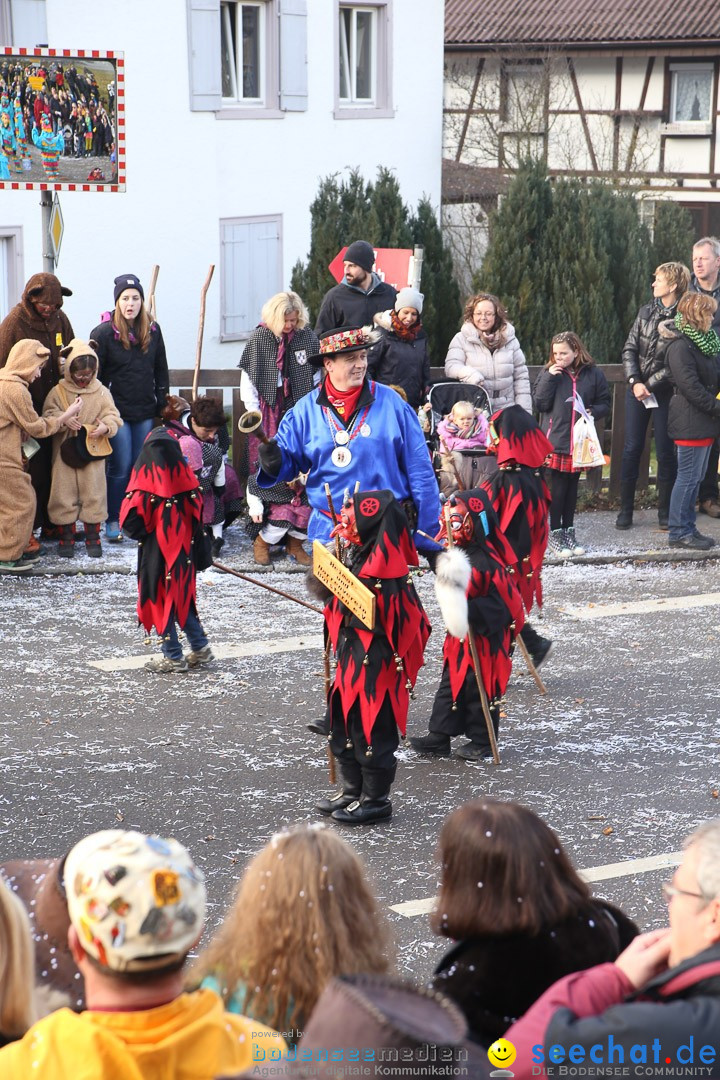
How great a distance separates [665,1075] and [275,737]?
4505mm

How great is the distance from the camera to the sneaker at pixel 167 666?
786 centimetres

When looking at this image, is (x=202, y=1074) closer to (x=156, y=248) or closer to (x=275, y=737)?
(x=275, y=737)

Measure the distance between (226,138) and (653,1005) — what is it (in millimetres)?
16999

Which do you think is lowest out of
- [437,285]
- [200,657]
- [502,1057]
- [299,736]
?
[299,736]

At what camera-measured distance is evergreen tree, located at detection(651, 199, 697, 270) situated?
60.4 ft

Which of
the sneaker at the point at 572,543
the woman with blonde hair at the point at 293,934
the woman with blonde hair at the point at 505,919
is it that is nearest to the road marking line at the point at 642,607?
the sneaker at the point at 572,543

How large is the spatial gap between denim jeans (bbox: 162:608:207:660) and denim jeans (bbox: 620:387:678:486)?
4534mm

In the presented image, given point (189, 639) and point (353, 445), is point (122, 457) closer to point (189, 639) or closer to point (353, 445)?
point (189, 639)

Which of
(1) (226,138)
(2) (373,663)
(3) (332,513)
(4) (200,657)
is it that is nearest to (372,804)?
(2) (373,663)

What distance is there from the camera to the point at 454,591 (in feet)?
20.0

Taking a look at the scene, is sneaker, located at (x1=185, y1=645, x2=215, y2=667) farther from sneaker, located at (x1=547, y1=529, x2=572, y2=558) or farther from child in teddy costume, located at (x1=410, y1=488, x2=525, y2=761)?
sneaker, located at (x1=547, y1=529, x2=572, y2=558)

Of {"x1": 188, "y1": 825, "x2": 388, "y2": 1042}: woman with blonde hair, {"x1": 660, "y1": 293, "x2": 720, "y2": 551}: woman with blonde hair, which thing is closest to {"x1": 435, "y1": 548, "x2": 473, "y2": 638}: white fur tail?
{"x1": 188, "y1": 825, "x2": 388, "y2": 1042}: woman with blonde hair

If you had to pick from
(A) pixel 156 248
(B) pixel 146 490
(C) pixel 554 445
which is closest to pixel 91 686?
(B) pixel 146 490

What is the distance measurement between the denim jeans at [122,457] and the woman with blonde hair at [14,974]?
787cm
